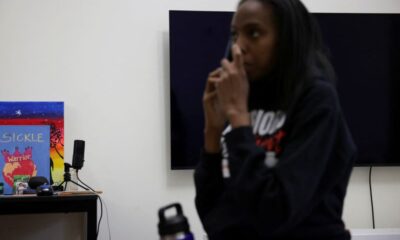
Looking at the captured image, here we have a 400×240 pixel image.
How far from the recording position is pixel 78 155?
2.11 m

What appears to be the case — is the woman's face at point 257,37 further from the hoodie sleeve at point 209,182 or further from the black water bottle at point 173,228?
the black water bottle at point 173,228

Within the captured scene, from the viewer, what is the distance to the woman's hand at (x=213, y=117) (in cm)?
90

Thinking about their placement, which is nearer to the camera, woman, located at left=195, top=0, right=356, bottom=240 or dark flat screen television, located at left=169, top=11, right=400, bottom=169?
woman, located at left=195, top=0, right=356, bottom=240

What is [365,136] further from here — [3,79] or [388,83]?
[3,79]

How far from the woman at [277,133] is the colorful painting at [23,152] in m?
1.52

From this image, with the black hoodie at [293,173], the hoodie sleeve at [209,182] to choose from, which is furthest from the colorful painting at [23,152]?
the black hoodie at [293,173]

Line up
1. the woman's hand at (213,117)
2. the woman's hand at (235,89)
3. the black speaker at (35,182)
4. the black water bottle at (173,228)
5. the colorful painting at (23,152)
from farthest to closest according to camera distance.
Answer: the colorful painting at (23,152), the black speaker at (35,182), the woman's hand at (213,117), the woman's hand at (235,89), the black water bottle at (173,228)

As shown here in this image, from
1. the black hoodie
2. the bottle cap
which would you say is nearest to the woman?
the black hoodie

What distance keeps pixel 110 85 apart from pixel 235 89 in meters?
1.64

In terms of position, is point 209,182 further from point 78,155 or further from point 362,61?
point 362,61

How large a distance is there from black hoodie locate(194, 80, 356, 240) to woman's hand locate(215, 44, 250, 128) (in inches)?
1.5

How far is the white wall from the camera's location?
230 centimetres

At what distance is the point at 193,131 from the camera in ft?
7.50

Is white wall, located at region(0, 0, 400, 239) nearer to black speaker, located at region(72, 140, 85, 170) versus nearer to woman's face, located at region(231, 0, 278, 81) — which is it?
black speaker, located at region(72, 140, 85, 170)
